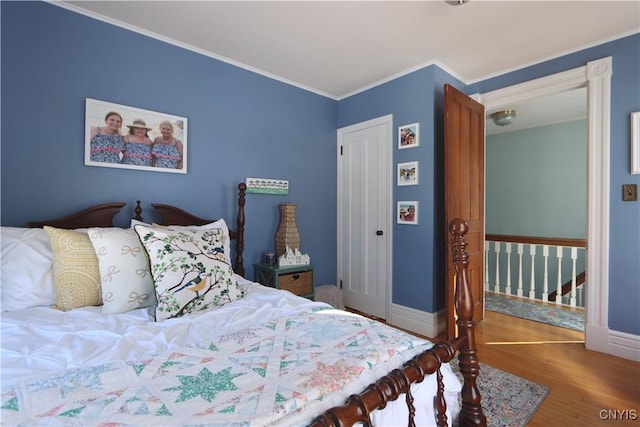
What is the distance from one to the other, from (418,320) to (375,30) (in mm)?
2499

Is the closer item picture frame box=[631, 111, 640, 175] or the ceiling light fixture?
picture frame box=[631, 111, 640, 175]

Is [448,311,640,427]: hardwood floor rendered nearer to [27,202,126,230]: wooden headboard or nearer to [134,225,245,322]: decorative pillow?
[134,225,245,322]: decorative pillow

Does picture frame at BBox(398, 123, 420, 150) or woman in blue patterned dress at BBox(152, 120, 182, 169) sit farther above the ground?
picture frame at BBox(398, 123, 420, 150)

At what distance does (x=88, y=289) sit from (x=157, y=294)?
0.42 metres

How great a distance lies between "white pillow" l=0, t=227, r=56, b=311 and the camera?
4.75ft

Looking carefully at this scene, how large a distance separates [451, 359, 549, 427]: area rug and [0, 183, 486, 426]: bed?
0.76 meters

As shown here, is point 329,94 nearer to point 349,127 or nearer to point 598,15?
A: point 349,127

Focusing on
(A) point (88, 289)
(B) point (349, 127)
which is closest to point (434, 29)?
(B) point (349, 127)

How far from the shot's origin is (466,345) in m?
1.24

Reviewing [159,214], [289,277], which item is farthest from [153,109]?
[289,277]

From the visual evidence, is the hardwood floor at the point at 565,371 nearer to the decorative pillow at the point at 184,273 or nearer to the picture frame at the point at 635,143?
the picture frame at the point at 635,143

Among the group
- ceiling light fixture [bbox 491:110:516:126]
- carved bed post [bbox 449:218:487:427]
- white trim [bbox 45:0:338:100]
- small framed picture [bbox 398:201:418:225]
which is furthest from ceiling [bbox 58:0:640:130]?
carved bed post [bbox 449:218:487:427]

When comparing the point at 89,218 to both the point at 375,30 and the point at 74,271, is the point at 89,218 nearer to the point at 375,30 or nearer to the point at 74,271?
the point at 74,271

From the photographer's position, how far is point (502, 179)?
16.7 ft
